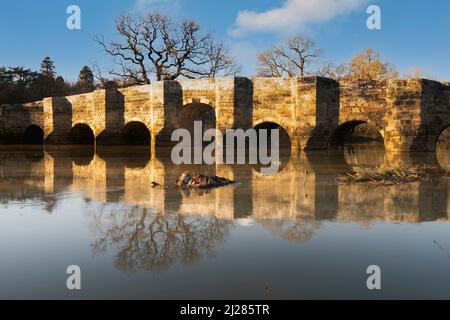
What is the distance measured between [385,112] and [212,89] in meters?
7.20

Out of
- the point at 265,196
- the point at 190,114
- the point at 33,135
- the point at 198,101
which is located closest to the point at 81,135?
the point at 33,135

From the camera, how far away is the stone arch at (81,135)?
2558 cm

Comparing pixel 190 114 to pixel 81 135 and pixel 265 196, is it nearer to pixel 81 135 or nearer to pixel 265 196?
pixel 81 135

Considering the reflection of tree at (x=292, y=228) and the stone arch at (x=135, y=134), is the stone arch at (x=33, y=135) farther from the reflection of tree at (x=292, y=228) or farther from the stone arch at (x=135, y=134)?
the reflection of tree at (x=292, y=228)

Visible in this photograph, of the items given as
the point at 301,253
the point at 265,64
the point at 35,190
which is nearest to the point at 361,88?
the point at 35,190

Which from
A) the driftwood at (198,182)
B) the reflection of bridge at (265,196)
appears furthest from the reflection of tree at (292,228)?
the driftwood at (198,182)

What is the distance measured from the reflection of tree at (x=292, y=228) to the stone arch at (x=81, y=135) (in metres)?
22.4

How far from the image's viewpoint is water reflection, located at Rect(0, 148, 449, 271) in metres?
→ 4.08

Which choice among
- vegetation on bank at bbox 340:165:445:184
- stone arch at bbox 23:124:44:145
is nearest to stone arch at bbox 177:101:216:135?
stone arch at bbox 23:124:44:145

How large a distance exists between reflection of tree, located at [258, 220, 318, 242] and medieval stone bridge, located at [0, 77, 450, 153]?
546 inches

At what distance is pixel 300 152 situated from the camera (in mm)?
18094

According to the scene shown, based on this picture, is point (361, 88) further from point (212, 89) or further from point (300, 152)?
point (212, 89)

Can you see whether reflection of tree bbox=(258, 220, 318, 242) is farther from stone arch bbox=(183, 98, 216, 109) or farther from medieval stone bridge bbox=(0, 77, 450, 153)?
stone arch bbox=(183, 98, 216, 109)
